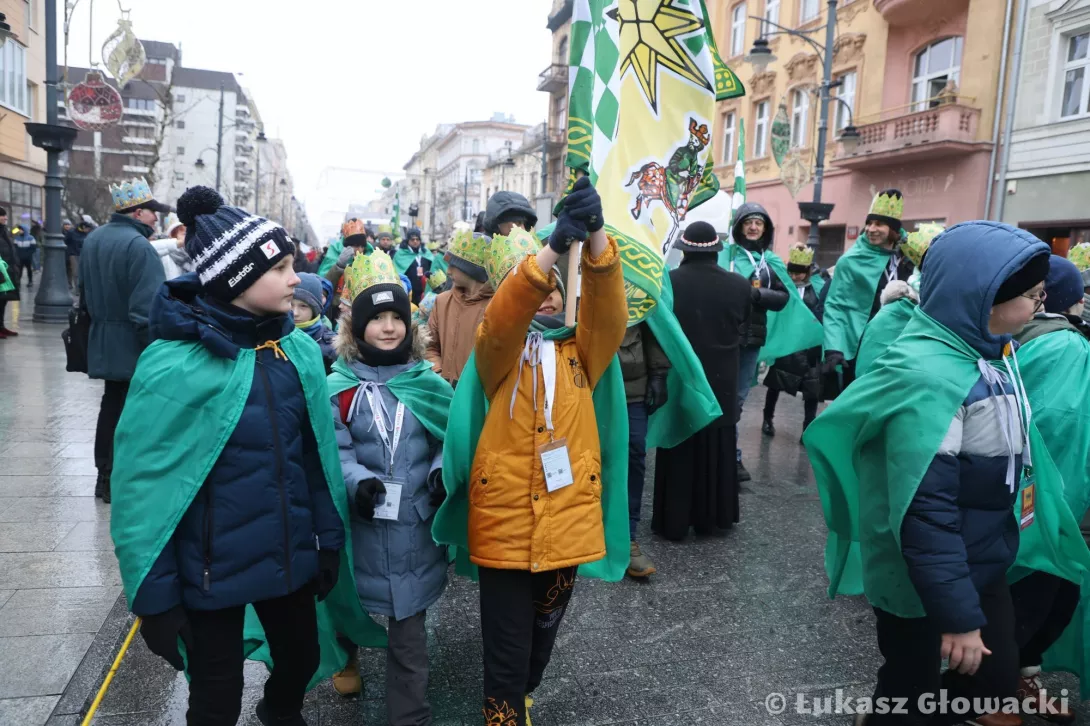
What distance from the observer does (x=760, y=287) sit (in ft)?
21.6

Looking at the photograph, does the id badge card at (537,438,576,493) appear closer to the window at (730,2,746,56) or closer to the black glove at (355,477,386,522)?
the black glove at (355,477,386,522)

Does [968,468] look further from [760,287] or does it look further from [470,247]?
[760,287]

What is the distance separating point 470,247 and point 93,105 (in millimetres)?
13574

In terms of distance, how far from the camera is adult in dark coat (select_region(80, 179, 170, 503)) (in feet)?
17.0

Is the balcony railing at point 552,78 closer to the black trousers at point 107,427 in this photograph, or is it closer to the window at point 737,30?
the window at point 737,30

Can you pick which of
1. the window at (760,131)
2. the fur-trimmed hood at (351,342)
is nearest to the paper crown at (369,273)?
the fur-trimmed hood at (351,342)

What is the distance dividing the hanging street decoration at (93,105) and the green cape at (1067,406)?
51.3ft

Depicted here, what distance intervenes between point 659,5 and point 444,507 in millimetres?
2589

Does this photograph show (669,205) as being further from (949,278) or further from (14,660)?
(14,660)

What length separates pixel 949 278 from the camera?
2.41 metres

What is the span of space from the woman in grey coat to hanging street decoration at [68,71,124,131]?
46.1 ft

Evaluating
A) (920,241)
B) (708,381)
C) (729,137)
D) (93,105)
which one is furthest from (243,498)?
(729,137)

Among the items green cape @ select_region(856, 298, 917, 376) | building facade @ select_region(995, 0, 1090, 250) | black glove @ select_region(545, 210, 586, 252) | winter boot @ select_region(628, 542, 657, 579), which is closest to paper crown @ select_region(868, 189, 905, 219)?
green cape @ select_region(856, 298, 917, 376)

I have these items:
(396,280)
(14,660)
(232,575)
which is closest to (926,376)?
(396,280)
